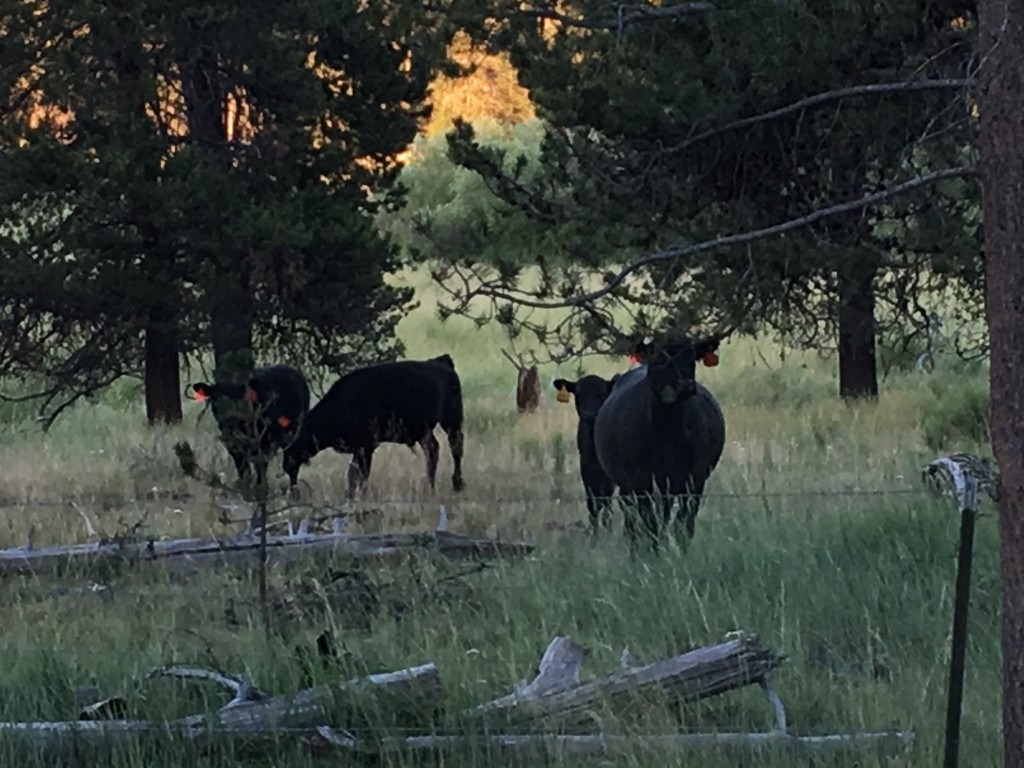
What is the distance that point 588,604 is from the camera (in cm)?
827

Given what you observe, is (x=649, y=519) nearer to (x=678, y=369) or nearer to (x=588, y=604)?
(x=678, y=369)

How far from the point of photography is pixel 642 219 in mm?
12078

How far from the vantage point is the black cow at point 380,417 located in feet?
49.9

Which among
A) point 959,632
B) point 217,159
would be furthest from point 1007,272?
point 217,159

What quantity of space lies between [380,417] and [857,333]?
5719mm

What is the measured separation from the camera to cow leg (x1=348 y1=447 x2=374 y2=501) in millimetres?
14195

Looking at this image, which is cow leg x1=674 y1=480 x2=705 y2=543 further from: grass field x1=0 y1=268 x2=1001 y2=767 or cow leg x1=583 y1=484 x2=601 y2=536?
cow leg x1=583 y1=484 x2=601 y2=536

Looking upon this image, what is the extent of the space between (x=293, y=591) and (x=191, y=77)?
10.7 metres

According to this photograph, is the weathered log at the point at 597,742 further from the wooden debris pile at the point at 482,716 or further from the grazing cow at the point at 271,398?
the grazing cow at the point at 271,398

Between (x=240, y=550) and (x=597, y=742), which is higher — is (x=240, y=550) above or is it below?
above

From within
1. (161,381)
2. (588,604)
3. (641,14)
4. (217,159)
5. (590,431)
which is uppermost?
(217,159)

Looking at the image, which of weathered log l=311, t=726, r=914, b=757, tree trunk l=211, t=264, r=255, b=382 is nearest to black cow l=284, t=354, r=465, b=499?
tree trunk l=211, t=264, r=255, b=382

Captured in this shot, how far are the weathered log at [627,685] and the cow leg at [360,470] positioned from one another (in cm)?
768

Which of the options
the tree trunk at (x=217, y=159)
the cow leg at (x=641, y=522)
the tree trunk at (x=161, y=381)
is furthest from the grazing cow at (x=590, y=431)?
the tree trunk at (x=161, y=381)
